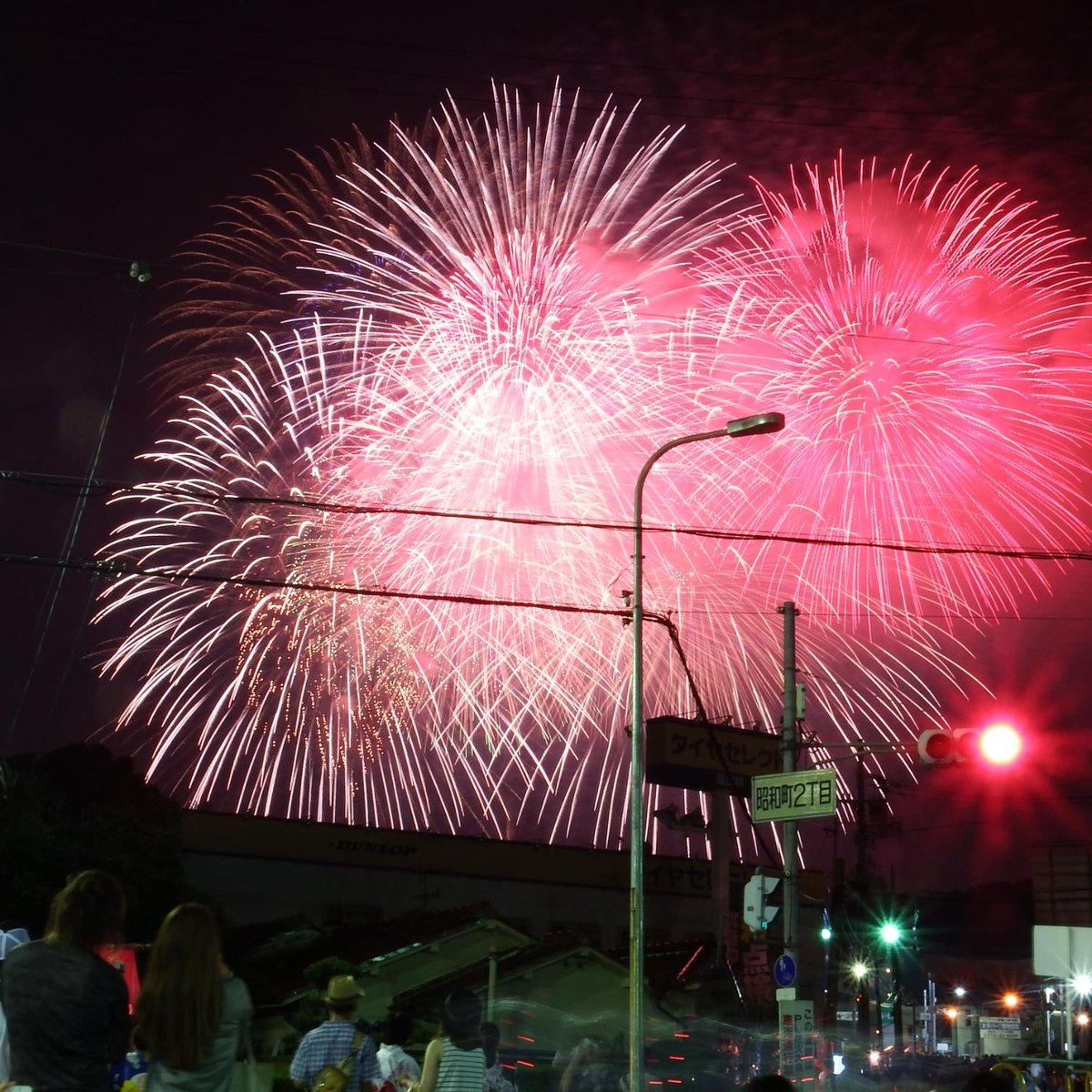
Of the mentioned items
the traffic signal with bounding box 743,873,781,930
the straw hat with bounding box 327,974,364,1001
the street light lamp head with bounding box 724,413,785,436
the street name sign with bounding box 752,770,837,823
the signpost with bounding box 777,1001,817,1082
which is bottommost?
the signpost with bounding box 777,1001,817,1082

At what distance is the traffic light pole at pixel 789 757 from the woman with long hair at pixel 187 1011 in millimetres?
17060

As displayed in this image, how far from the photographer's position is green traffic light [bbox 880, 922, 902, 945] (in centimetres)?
5522

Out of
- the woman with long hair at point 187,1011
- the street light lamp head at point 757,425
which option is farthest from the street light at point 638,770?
the woman with long hair at point 187,1011

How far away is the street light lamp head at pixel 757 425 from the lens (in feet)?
59.7

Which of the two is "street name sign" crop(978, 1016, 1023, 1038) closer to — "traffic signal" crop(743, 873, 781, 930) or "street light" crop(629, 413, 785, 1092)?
"traffic signal" crop(743, 873, 781, 930)

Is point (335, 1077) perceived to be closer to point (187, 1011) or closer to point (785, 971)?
point (187, 1011)

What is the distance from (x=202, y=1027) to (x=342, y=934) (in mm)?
42179

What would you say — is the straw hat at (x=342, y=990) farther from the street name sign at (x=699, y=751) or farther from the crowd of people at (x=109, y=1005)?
the street name sign at (x=699, y=751)

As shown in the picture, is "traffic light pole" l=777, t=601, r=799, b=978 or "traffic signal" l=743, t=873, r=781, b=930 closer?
"traffic signal" l=743, t=873, r=781, b=930

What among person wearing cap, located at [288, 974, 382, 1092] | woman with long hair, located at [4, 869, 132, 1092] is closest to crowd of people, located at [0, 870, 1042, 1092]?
woman with long hair, located at [4, 869, 132, 1092]

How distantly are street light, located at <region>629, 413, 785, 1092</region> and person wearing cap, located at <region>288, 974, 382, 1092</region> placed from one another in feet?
32.0

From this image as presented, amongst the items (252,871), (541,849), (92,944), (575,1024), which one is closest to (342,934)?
(252,871)

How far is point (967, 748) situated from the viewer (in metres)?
18.2

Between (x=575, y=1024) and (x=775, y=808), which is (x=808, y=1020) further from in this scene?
(x=575, y=1024)
